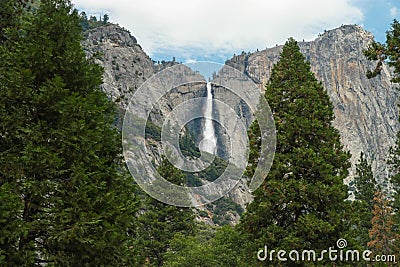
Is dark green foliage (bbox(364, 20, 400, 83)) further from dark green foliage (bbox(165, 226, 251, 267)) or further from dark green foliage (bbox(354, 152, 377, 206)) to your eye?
dark green foliage (bbox(354, 152, 377, 206))

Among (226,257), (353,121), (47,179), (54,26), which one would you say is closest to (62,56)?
(54,26)

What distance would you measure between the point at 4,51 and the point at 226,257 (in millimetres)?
14999

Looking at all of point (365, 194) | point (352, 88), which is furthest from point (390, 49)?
point (352, 88)

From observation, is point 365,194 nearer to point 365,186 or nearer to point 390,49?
point 365,186

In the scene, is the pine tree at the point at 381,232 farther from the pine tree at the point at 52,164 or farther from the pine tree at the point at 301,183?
the pine tree at the point at 52,164

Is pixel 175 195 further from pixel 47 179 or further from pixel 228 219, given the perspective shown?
pixel 228 219

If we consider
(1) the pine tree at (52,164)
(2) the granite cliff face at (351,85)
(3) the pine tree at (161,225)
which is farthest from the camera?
(2) the granite cliff face at (351,85)

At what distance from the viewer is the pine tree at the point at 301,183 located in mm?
9430

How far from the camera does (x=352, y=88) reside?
127m

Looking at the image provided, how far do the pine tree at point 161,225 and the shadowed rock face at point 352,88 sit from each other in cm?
11359

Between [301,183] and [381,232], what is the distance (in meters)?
21.2

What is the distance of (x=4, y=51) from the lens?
20.2 feet

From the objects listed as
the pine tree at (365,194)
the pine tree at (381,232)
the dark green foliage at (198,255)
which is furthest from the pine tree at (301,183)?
the pine tree at (365,194)

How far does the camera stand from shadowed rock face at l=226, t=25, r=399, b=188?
129m
